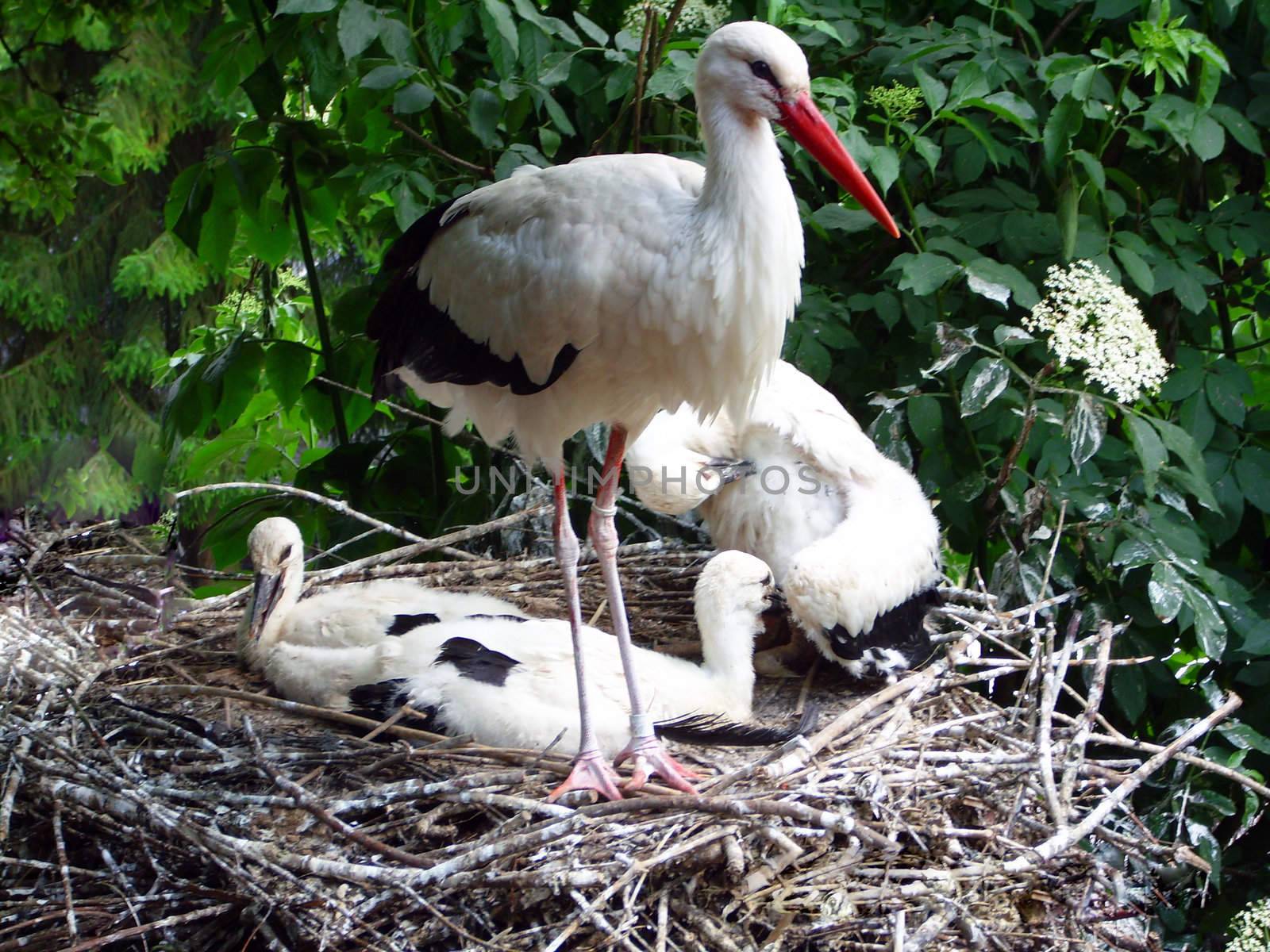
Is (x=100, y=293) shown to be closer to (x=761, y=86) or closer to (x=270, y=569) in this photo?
(x=270, y=569)

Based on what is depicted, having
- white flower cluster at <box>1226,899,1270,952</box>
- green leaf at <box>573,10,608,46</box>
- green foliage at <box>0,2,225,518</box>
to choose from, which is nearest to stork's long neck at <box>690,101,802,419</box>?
green leaf at <box>573,10,608,46</box>

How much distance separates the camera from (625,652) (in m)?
2.90

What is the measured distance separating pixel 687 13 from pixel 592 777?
199cm

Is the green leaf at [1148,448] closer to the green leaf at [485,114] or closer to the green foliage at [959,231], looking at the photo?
the green foliage at [959,231]

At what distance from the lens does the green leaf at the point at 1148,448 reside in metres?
2.92

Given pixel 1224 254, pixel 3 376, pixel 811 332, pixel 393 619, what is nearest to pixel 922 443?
pixel 811 332

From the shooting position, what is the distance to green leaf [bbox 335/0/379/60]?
307 cm

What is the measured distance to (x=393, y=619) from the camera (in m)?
3.19

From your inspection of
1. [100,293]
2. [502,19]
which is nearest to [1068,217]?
[502,19]

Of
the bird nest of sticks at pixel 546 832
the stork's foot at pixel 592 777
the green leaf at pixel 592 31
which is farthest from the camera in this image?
the green leaf at pixel 592 31

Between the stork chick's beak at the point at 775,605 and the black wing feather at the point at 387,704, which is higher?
the black wing feather at the point at 387,704

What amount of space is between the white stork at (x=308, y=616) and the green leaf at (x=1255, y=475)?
1930mm

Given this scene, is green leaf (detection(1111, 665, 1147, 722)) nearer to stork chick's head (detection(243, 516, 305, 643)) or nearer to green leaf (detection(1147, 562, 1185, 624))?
green leaf (detection(1147, 562, 1185, 624))

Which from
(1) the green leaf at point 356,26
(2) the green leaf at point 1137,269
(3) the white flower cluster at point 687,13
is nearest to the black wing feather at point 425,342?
(1) the green leaf at point 356,26
